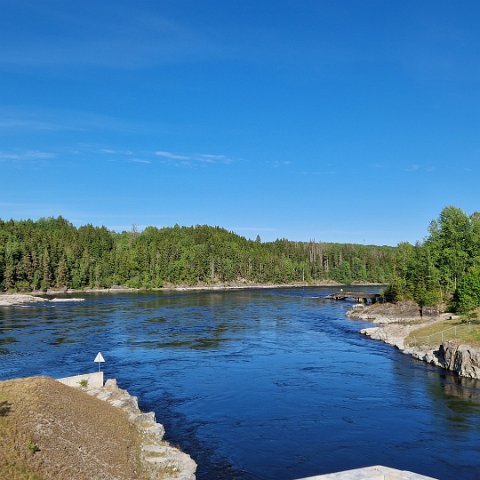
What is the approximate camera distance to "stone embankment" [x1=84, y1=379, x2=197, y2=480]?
23156mm

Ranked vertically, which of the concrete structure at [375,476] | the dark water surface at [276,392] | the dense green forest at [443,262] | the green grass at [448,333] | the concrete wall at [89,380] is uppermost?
the dense green forest at [443,262]

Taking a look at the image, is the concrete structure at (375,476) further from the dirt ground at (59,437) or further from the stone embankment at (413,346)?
the stone embankment at (413,346)

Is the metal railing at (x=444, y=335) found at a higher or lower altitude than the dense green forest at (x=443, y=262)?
lower

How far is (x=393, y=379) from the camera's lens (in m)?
46.3

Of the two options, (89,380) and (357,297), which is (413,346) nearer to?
(89,380)

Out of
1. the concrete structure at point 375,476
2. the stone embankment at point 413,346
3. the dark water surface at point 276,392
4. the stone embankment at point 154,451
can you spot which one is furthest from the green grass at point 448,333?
the stone embankment at point 154,451

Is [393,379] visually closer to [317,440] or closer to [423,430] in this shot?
[423,430]

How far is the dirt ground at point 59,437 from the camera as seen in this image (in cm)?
1920

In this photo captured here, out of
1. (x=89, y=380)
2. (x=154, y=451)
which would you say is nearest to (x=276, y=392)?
(x=89, y=380)

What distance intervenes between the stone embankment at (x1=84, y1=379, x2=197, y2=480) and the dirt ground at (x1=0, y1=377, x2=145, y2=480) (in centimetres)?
58

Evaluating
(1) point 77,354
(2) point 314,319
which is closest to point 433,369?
(1) point 77,354

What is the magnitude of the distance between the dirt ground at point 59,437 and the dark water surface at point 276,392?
5002mm

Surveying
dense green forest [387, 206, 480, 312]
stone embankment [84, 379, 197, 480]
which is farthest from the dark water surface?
dense green forest [387, 206, 480, 312]

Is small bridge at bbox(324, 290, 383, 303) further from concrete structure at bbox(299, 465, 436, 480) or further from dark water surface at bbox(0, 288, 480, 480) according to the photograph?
concrete structure at bbox(299, 465, 436, 480)
